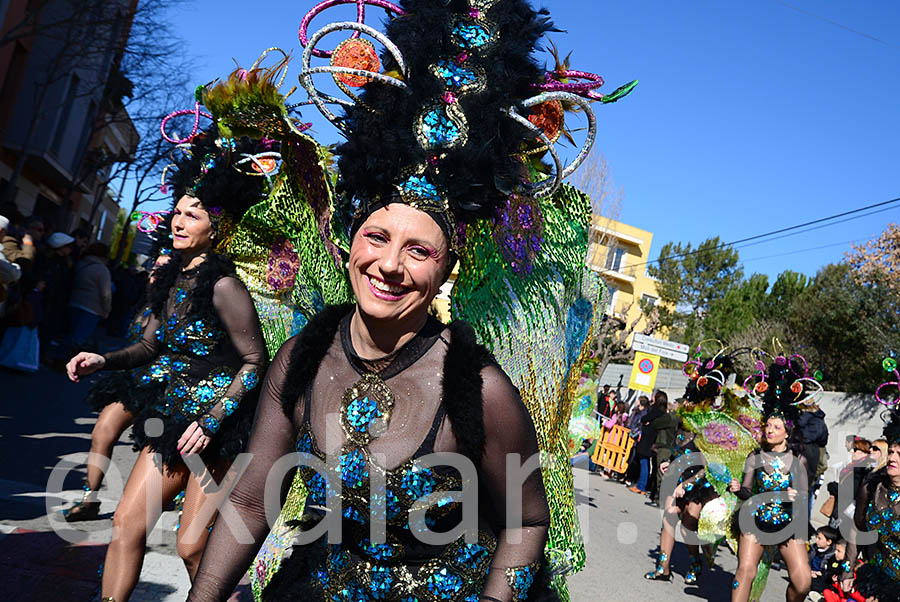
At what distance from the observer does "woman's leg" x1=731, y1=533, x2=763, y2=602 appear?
5.58 m

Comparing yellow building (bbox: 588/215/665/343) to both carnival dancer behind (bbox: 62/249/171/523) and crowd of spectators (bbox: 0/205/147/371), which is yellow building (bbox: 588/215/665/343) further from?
carnival dancer behind (bbox: 62/249/171/523)

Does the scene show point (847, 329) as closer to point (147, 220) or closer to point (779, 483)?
point (779, 483)

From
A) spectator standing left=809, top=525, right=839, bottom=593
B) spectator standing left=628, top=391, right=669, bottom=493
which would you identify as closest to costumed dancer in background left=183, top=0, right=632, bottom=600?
spectator standing left=809, top=525, right=839, bottom=593

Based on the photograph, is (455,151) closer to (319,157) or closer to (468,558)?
(319,157)

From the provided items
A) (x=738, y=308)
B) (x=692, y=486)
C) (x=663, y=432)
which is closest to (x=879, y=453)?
(x=692, y=486)

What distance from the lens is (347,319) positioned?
2131mm

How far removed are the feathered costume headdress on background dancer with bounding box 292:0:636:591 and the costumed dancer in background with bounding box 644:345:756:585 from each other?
5.09m

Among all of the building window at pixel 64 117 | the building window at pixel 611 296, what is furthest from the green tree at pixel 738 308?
the building window at pixel 64 117

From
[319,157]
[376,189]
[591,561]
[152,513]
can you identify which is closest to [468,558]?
[376,189]

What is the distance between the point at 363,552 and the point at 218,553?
0.36m

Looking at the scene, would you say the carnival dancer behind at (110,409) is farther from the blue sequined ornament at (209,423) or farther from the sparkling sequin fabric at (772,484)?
the sparkling sequin fabric at (772,484)

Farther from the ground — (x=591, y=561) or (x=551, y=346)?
(x=551, y=346)

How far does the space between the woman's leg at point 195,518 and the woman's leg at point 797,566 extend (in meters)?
4.26

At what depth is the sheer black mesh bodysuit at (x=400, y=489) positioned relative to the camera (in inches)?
73.5
